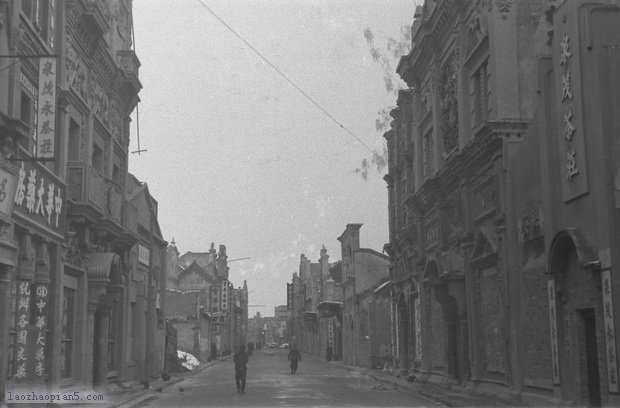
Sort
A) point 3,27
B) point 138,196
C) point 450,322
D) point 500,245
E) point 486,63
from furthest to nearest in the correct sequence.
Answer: point 138,196 → point 450,322 → point 486,63 → point 500,245 → point 3,27

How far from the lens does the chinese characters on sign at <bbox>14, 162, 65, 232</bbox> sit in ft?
52.5

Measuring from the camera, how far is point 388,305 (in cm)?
4859

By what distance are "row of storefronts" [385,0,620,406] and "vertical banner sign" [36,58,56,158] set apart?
10.1m

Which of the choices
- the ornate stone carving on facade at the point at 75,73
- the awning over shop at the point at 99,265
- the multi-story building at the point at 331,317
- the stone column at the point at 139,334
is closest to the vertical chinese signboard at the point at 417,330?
the stone column at the point at 139,334

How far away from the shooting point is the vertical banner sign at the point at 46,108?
635 inches

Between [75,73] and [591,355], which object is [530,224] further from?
[75,73]

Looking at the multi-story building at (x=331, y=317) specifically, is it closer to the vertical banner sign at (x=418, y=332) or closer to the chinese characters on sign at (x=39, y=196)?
the vertical banner sign at (x=418, y=332)

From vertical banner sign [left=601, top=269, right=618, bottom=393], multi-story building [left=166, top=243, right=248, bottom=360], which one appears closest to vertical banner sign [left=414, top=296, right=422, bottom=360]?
vertical banner sign [left=601, top=269, right=618, bottom=393]

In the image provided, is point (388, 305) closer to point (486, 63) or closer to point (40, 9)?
point (486, 63)

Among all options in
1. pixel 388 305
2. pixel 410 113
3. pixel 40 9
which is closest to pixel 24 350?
pixel 40 9

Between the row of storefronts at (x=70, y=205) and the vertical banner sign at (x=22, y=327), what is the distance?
29 millimetres

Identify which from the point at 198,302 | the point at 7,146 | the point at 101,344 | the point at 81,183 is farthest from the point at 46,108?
the point at 198,302

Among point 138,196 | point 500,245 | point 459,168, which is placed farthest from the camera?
point 138,196

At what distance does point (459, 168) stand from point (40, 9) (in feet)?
39.8
